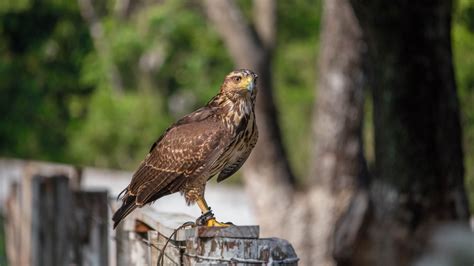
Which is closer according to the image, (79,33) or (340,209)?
(340,209)

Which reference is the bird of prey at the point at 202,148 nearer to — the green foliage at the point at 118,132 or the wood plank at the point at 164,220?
the wood plank at the point at 164,220

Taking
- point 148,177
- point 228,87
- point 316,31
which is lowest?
point 148,177

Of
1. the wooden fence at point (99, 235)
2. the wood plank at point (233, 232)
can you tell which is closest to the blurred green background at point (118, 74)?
the wooden fence at point (99, 235)

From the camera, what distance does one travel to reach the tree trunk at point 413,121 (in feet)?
24.0

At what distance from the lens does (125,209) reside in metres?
4.28

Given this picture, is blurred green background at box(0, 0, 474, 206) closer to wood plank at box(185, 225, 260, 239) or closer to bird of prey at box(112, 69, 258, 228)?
bird of prey at box(112, 69, 258, 228)

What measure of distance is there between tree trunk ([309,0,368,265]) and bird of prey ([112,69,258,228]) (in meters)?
5.79

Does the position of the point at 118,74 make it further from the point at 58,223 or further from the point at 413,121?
the point at 58,223

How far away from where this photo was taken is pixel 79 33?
22.6 meters

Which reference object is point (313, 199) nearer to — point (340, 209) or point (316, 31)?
point (340, 209)

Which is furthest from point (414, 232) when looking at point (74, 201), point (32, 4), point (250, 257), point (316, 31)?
point (32, 4)

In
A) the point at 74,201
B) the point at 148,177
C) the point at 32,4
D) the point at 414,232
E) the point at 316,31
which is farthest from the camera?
the point at 32,4

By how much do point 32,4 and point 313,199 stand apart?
41.0 feet

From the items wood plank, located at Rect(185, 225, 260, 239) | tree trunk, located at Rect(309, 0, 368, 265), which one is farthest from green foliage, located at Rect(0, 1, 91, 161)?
wood plank, located at Rect(185, 225, 260, 239)
